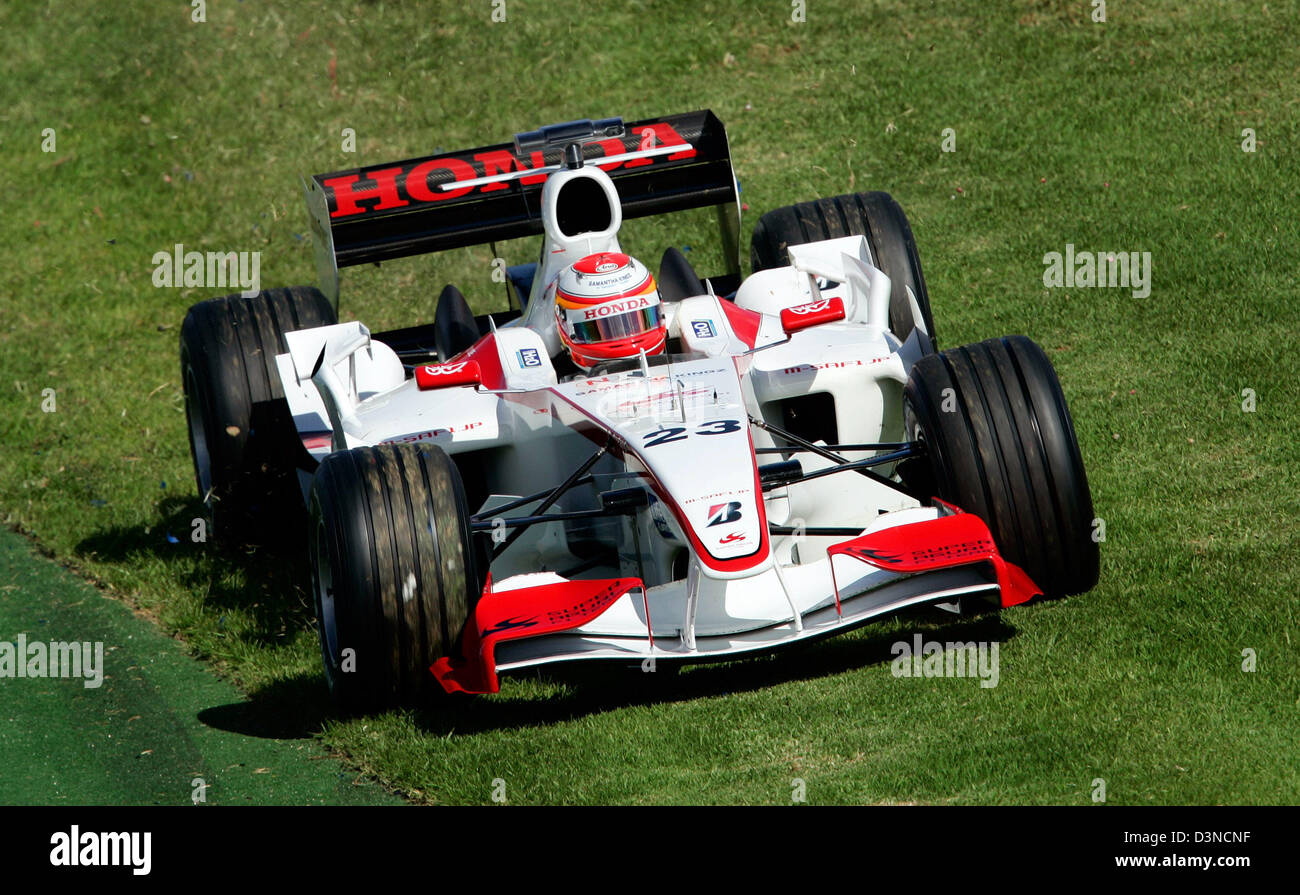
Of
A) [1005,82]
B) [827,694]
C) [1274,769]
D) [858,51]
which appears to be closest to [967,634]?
[827,694]

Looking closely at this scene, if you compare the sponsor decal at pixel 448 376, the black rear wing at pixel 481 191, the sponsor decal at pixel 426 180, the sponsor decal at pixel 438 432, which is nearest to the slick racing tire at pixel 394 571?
the sponsor decal at pixel 438 432

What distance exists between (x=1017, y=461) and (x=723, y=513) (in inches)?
52.9

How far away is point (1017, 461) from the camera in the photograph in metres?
6.93

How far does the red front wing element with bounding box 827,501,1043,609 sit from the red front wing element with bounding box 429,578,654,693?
3.05ft

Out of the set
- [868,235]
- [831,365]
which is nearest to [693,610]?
[831,365]

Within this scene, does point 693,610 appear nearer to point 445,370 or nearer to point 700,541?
point 700,541

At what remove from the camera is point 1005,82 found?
15797mm

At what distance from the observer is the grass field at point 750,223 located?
257 inches

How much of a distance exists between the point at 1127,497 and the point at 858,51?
9256 millimetres

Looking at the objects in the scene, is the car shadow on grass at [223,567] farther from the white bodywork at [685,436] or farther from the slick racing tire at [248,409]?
the white bodywork at [685,436]

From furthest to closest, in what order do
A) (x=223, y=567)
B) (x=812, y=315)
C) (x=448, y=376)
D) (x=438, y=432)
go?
(x=223, y=567)
(x=812, y=315)
(x=448, y=376)
(x=438, y=432)

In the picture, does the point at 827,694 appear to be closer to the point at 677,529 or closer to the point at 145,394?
the point at 677,529

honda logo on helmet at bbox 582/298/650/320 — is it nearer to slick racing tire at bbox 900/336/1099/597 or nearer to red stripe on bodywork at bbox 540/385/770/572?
red stripe on bodywork at bbox 540/385/770/572
